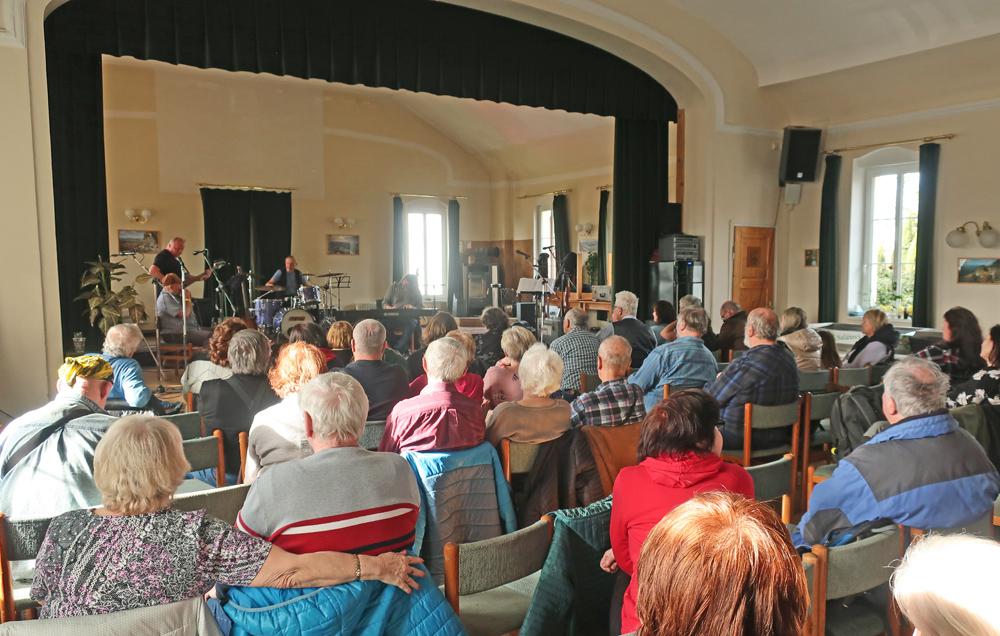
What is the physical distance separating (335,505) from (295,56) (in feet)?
20.6

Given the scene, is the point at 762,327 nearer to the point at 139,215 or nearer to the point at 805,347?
the point at 805,347

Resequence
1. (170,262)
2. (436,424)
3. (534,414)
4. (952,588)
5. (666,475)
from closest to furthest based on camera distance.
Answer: (952,588) → (666,475) → (436,424) → (534,414) → (170,262)

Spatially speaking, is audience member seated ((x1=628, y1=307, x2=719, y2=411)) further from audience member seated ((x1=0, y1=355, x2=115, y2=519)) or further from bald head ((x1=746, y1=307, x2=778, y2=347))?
audience member seated ((x1=0, y1=355, x2=115, y2=519))

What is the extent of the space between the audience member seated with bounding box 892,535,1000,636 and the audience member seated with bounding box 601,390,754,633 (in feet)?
3.33

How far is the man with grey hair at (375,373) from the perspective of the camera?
3756 millimetres

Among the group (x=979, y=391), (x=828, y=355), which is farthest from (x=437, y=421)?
(x=828, y=355)

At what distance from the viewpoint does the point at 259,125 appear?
13.0m

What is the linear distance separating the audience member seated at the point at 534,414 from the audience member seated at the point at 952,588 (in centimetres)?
196

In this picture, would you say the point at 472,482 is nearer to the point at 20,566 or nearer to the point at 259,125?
the point at 20,566

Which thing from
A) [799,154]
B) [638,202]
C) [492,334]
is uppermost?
[799,154]

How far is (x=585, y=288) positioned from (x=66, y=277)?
908 cm

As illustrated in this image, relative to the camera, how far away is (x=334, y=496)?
6.13 ft

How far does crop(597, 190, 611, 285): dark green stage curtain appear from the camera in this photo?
13.3 meters

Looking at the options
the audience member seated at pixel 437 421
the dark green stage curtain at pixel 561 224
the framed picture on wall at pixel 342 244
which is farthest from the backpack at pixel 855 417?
the framed picture on wall at pixel 342 244
